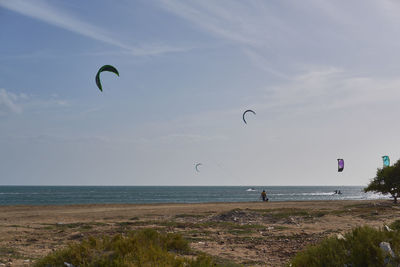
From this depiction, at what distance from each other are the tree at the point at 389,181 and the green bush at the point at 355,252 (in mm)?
34116

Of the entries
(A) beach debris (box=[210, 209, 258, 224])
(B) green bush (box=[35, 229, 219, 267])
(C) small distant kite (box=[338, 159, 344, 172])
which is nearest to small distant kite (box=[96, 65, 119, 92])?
(B) green bush (box=[35, 229, 219, 267])

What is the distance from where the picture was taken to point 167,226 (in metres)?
19.4

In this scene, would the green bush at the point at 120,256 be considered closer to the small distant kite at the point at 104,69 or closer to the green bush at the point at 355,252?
the green bush at the point at 355,252

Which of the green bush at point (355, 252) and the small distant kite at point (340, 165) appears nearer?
the green bush at point (355, 252)

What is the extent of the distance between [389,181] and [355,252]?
117 feet

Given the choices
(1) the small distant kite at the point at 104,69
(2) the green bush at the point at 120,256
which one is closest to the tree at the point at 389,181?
(1) the small distant kite at the point at 104,69

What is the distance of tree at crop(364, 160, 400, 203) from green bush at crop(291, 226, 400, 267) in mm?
34116

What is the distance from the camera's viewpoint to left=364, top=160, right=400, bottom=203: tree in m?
38.5

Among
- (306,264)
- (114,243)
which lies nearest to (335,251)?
(306,264)

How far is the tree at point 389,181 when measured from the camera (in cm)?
3848

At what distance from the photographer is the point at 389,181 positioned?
39000 mm

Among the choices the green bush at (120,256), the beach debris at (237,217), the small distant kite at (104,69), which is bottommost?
the beach debris at (237,217)

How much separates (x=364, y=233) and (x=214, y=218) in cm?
1577

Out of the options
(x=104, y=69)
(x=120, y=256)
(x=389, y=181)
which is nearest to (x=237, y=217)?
(x=104, y=69)
